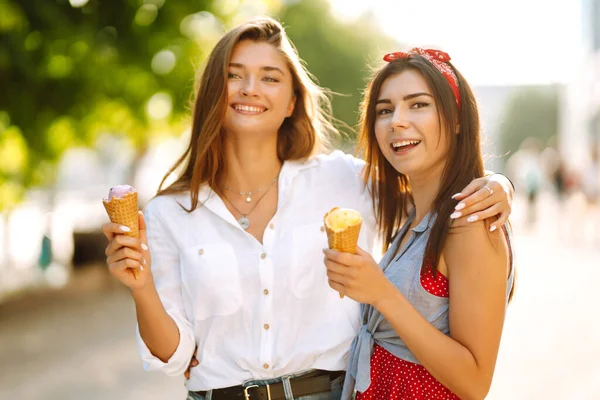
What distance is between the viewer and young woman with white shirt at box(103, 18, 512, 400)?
3.05 m

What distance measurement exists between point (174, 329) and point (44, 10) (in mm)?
6507

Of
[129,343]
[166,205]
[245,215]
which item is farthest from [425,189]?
[129,343]

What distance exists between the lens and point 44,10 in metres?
8.41

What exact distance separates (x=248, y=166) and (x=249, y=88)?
0.42 meters

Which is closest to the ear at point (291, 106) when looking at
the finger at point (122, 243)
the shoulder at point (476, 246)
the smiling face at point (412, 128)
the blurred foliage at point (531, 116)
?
the smiling face at point (412, 128)

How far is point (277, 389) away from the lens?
9.85ft

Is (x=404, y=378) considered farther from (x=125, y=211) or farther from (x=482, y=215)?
(x=125, y=211)

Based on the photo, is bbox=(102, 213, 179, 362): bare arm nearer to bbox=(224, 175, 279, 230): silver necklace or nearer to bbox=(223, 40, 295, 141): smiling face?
bbox=(224, 175, 279, 230): silver necklace

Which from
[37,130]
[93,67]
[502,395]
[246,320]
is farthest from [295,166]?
[37,130]

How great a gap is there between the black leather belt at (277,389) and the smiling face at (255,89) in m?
1.11

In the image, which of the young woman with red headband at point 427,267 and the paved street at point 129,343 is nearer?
the young woman with red headband at point 427,267

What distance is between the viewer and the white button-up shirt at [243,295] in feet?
10.0

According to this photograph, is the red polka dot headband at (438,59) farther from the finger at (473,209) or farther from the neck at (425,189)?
the finger at (473,209)

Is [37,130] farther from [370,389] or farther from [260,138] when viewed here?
[370,389]
